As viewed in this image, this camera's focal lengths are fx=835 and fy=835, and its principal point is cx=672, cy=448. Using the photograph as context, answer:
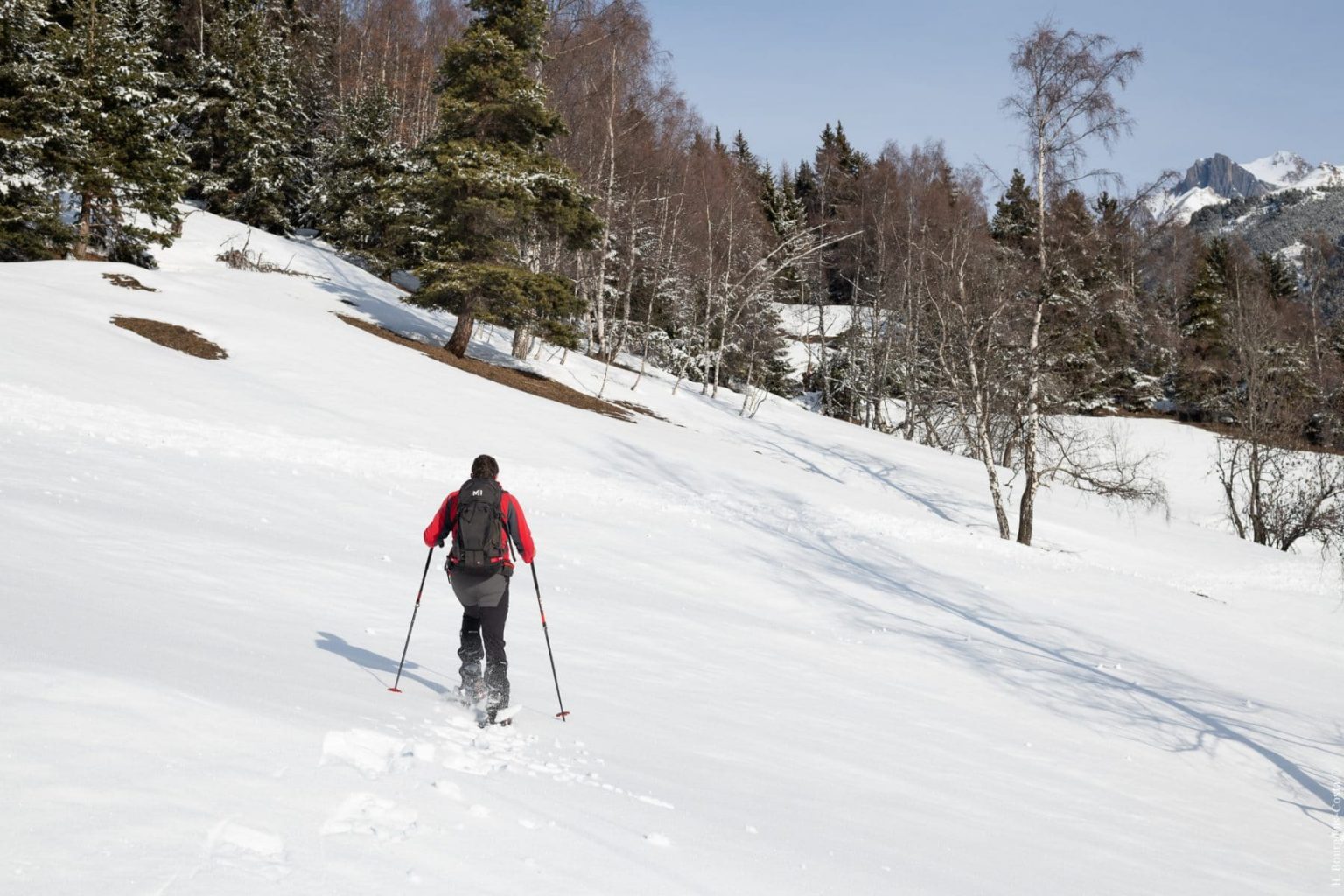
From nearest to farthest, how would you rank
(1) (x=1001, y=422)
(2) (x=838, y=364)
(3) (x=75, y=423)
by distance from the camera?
(3) (x=75, y=423), (1) (x=1001, y=422), (2) (x=838, y=364)

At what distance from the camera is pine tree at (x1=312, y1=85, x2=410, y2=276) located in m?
36.5

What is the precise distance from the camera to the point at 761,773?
21.0 ft

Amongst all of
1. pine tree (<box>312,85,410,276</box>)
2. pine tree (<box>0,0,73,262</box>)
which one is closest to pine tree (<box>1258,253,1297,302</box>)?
pine tree (<box>312,85,410,276</box>)

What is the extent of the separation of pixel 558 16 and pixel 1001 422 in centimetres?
2282

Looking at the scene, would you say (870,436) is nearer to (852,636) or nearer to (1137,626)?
(1137,626)

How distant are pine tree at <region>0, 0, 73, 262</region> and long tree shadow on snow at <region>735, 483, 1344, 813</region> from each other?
2302cm

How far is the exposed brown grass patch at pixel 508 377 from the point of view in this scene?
85.9 ft

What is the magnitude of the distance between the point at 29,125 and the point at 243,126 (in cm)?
1424

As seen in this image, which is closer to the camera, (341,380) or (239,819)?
(239,819)

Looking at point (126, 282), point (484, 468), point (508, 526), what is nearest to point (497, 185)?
point (126, 282)

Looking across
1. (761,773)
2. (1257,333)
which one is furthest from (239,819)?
(1257,333)

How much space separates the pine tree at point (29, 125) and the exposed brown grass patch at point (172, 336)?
6133 mm

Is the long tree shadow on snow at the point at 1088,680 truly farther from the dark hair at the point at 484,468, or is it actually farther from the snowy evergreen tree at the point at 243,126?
the snowy evergreen tree at the point at 243,126

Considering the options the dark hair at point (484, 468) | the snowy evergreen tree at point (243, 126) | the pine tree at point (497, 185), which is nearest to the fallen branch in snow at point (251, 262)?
the snowy evergreen tree at point (243, 126)
